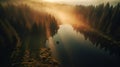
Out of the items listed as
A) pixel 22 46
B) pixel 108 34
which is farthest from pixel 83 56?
pixel 108 34

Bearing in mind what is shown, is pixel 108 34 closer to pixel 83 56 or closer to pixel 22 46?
pixel 83 56

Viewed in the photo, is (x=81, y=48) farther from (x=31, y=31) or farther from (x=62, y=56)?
(x=31, y=31)

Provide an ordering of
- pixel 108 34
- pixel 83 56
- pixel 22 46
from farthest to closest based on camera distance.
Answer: pixel 108 34 → pixel 22 46 → pixel 83 56

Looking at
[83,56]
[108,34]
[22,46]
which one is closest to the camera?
[83,56]

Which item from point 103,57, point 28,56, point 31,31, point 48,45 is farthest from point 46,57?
point 31,31

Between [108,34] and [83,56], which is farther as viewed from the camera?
[108,34]

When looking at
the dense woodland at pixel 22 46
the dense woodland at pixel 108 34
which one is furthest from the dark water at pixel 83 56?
the dense woodland at pixel 108 34

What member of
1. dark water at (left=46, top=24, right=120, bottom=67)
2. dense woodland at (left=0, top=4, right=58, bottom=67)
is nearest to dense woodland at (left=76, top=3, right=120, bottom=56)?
dark water at (left=46, top=24, right=120, bottom=67)

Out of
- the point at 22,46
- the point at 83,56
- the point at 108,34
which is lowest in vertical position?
the point at 83,56

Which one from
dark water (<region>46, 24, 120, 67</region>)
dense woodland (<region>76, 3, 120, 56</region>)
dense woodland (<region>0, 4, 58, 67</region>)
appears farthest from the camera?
dense woodland (<region>76, 3, 120, 56</region>)

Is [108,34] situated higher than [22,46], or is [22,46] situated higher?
[108,34]

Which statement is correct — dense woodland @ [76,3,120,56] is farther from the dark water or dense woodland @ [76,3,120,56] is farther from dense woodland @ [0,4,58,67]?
dense woodland @ [0,4,58,67]
